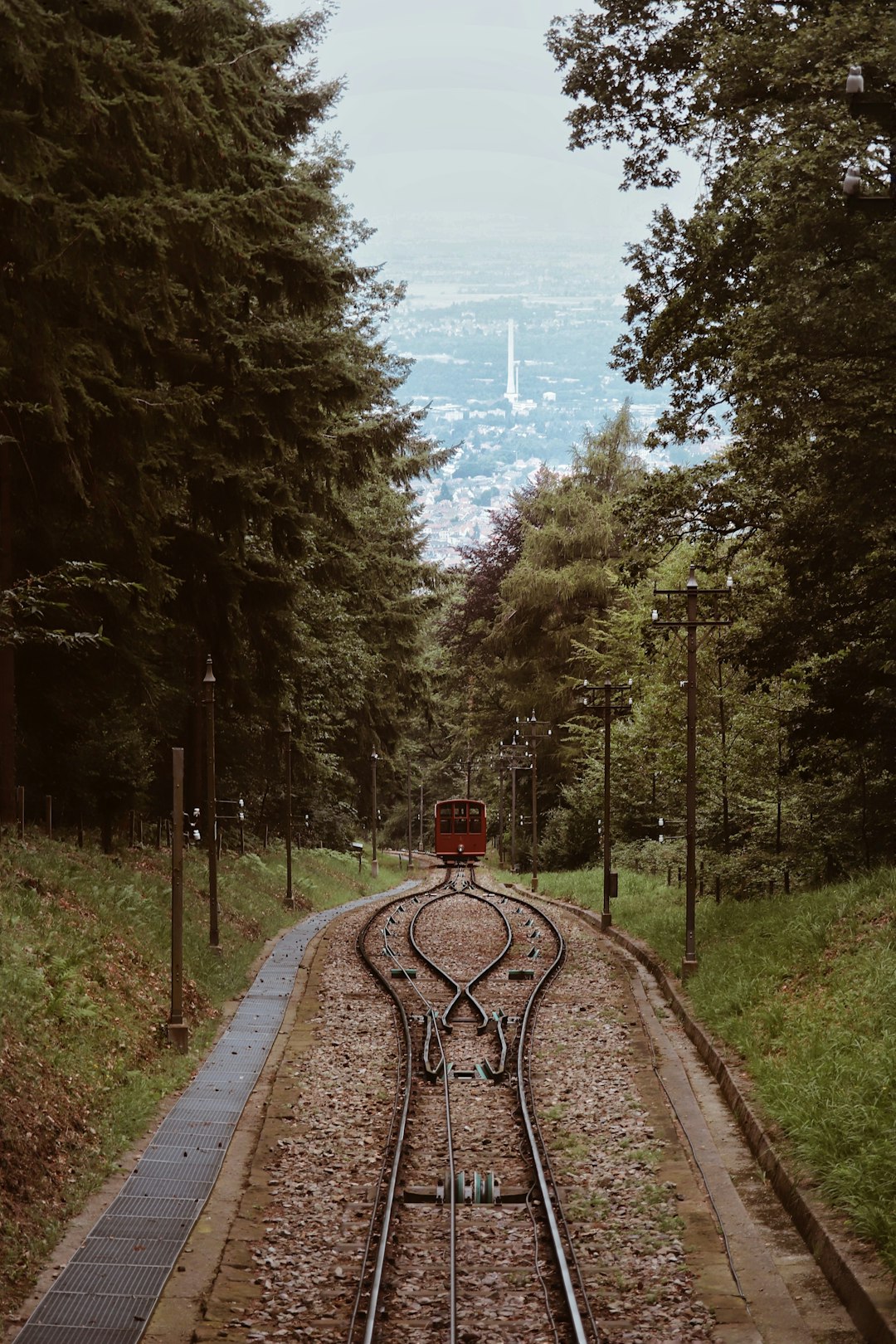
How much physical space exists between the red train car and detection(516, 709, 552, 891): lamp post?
249cm

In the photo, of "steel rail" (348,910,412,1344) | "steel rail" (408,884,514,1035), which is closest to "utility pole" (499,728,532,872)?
"steel rail" (408,884,514,1035)

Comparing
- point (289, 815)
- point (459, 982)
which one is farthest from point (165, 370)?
point (289, 815)

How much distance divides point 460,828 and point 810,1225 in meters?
48.1

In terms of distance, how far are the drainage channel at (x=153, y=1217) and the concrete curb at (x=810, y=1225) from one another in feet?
13.2

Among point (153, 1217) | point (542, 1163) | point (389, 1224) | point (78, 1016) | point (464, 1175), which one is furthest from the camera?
point (78, 1016)

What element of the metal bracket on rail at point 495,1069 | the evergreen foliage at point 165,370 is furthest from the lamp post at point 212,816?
the metal bracket on rail at point 495,1069

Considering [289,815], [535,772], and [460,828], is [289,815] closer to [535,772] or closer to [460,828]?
[535,772]

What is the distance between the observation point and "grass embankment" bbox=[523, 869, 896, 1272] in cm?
940

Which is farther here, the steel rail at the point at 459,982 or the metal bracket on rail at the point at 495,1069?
the steel rail at the point at 459,982

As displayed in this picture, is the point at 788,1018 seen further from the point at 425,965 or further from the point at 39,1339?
the point at 425,965

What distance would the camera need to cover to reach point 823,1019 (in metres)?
13.2

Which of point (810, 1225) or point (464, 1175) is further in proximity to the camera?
point (464, 1175)

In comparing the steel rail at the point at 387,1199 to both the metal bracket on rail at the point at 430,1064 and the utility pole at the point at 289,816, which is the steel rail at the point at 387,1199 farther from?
the utility pole at the point at 289,816

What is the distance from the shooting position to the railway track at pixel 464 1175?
8.30 meters
